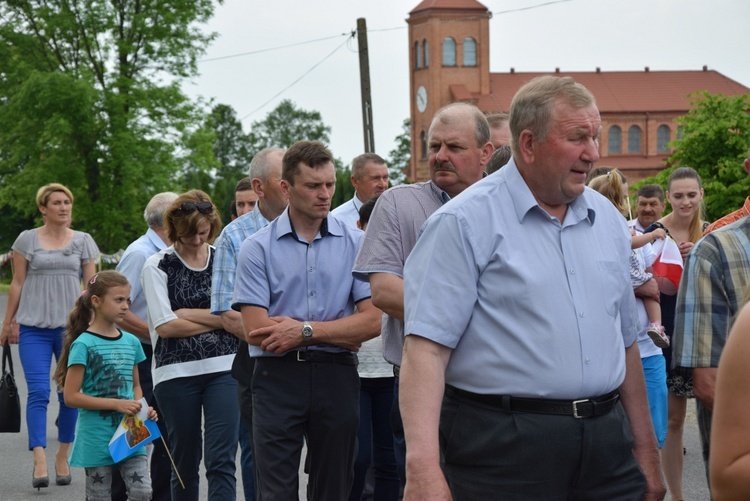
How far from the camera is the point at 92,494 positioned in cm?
697

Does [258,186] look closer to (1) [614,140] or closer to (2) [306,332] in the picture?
(2) [306,332]

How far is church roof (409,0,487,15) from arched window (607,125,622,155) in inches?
632

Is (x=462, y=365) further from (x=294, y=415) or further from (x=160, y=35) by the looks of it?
(x=160, y=35)

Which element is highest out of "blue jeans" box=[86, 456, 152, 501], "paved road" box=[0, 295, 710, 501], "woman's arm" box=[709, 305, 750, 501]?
"woman's arm" box=[709, 305, 750, 501]

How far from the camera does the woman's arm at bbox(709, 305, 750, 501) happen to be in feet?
8.29

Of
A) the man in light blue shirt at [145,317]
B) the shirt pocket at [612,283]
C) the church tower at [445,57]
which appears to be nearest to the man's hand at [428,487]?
the shirt pocket at [612,283]

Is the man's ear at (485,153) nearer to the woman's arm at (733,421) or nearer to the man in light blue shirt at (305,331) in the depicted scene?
the man in light blue shirt at (305,331)

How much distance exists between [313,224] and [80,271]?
486cm

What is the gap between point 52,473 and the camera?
933cm

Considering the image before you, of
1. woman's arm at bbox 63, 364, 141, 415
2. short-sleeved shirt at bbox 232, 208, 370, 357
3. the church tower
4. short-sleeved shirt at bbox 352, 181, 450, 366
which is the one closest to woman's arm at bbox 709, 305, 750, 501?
short-sleeved shirt at bbox 352, 181, 450, 366

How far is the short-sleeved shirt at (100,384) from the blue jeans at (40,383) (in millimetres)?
2058

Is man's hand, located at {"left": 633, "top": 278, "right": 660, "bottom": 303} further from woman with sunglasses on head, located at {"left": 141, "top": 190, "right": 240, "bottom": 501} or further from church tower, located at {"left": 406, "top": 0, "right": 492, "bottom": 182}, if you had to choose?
church tower, located at {"left": 406, "top": 0, "right": 492, "bottom": 182}

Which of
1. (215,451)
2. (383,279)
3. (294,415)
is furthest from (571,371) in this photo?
(215,451)

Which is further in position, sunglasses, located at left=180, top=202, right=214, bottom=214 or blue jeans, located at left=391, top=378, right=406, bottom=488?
sunglasses, located at left=180, top=202, right=214, bottom=214
